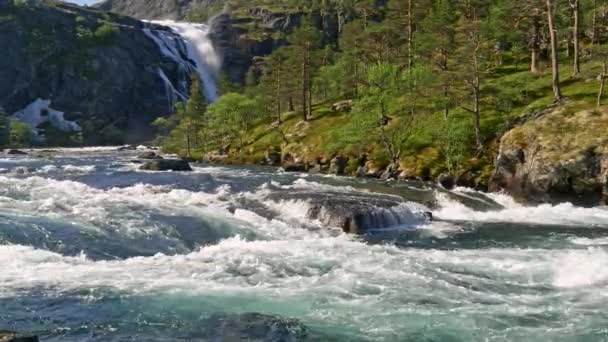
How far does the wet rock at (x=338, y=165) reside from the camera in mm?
58916

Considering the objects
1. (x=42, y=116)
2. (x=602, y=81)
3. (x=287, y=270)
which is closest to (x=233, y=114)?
(x=602, y=81)

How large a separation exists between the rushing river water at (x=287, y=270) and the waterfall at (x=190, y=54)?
133 metres

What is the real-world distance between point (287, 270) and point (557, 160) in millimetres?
24173

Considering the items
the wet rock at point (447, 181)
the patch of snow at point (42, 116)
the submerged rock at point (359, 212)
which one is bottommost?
the patch of snow at point (42, 116)

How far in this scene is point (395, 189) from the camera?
44.7 m

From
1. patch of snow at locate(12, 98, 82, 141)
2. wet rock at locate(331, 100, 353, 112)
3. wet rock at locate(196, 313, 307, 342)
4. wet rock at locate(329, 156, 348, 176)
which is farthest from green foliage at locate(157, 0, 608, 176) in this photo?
patch of snow at locate(12, 98, 82, 141)

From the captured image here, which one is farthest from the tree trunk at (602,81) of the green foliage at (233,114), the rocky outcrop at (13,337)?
the green foliage at (233,114)

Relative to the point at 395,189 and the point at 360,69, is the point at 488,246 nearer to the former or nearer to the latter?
the point at 395,189

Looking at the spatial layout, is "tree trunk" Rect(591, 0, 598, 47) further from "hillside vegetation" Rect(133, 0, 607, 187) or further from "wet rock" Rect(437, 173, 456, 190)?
"wet rock" Rect(437, 173, 456, 190)

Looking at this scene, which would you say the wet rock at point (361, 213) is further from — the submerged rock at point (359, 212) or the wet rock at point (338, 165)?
the wet rock at point (338, 165)

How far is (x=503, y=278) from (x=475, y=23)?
3945 cm

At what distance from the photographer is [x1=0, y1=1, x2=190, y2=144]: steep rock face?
161625 mm

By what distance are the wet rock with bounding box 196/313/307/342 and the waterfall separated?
15228 centimetres

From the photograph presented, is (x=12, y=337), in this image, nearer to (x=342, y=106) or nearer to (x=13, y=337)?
(x=13, y=337)
